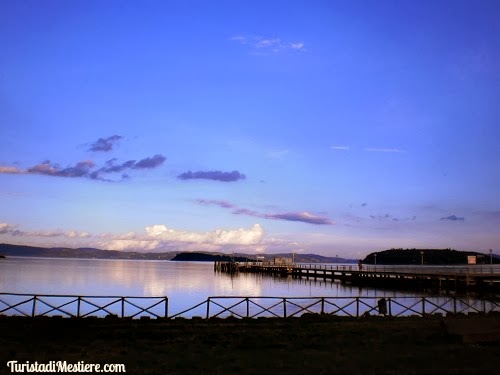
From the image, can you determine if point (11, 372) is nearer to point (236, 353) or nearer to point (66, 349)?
point (66, 349)

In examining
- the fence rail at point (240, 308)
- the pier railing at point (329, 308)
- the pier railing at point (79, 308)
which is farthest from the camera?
the pier railing at point (329, 308)

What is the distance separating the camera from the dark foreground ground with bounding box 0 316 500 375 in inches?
572

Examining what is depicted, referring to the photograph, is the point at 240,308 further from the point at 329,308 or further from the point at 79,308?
the point at 79,308

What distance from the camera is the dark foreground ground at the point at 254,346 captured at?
1452cm

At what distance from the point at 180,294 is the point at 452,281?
40.6 metres

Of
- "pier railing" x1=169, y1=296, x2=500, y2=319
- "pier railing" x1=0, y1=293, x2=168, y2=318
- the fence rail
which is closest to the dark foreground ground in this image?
the fence rail

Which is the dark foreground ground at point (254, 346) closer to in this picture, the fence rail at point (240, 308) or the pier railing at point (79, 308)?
the fence rail at point (240, 308)

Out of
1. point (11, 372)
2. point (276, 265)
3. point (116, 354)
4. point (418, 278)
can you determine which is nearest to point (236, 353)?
point (116, 354)

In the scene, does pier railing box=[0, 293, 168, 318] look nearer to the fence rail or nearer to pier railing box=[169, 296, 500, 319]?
the fence rail

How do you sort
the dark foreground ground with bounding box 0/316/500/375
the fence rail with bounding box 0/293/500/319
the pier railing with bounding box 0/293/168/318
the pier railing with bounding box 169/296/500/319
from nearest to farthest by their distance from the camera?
the dark foreground ground with bounding box 0/316/500/375
the pier railing with bounding box 0/293/168/318
the fence rail with bounding box 0/293/500/319
the pier railing with bounding box 169/296/500/319

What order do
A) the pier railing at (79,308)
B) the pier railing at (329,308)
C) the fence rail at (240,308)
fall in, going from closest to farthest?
the pier railing at (79,308) → the fence rail at (240,308) → the pier railing at (329,308)

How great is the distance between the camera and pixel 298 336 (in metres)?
20.6

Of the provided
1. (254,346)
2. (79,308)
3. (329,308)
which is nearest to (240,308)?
(329,308)

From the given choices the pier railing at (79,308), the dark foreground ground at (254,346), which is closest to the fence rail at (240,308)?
the pier railing at (79,308)
